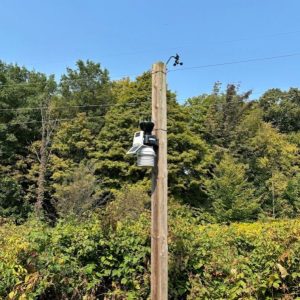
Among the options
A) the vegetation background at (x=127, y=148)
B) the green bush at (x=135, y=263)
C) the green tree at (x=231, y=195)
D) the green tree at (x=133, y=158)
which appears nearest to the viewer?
the green bush at (x=135, y=263)

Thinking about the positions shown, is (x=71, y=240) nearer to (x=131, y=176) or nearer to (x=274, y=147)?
(x=131, y=176)

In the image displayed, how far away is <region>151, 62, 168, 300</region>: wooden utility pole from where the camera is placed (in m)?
3.70

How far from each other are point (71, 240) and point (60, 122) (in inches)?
968

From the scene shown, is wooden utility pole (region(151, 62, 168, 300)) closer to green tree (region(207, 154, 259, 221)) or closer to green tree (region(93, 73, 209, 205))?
green tree (region(207, 154, 259, 221))

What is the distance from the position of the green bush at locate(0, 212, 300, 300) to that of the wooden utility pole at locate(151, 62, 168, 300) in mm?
505

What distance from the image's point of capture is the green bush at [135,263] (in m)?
3.89

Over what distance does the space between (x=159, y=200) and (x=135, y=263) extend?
0.84 metres

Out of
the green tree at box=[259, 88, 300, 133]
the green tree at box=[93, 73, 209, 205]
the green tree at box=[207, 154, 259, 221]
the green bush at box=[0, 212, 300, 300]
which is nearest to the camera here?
the green bush at box=[0, 212, 300, 300]

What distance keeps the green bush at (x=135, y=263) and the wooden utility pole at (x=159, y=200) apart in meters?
0.51

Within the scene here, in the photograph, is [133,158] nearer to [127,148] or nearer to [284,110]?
[127,148]

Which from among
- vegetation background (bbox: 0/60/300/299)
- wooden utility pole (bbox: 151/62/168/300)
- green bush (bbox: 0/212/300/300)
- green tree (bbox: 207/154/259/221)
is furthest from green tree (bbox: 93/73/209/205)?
wooden utility pole (bbox: 151/62/168/300)

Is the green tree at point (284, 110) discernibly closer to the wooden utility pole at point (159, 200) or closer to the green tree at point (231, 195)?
the green tree at point (231, 195)

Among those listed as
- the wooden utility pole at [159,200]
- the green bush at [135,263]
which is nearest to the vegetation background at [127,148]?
the green bush at [135,263]

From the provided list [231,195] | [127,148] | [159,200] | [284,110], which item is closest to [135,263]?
[159,200]
